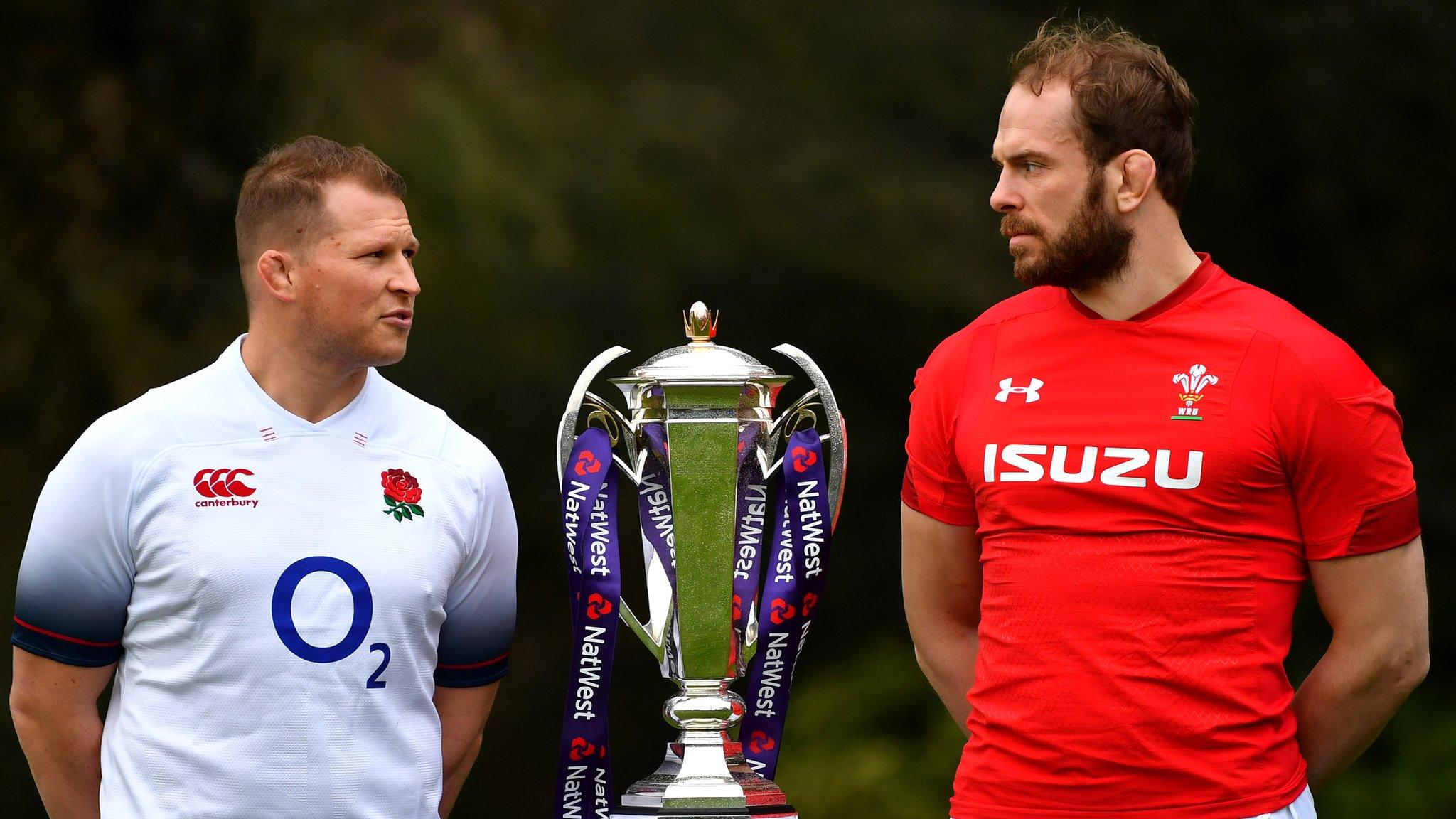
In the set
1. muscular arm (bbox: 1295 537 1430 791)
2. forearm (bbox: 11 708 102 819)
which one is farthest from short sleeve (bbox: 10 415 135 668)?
muscular arm (bbox: 1295 537 1430 791)

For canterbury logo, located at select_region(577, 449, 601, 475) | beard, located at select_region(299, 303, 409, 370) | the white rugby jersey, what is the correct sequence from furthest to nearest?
canterbury logo, located at select_region(577, 449, 601, 475)
beard, located at select_region(299, 303, 409, 370)
the white rugby jersey

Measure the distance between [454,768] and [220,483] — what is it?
0.60 meters

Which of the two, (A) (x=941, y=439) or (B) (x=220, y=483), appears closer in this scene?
(B) (x=220, y=483)

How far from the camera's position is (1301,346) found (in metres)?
2.30

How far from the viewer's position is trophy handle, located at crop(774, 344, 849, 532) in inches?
107

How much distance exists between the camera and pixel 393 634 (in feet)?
8.08

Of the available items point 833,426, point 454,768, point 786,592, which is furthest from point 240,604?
point 833,426

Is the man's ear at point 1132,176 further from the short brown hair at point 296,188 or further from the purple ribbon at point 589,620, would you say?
the short brown hair at point 296,188

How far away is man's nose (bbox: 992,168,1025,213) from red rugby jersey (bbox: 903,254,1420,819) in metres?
0.24

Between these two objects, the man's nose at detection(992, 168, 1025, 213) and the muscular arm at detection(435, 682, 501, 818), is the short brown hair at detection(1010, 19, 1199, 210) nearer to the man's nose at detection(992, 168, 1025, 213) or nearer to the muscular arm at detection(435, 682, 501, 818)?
the man's nose at detection(992, 168, 1025, 213)

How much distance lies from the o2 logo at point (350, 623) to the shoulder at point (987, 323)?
0.88 m

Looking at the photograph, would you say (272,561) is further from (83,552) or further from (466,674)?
(466,674)

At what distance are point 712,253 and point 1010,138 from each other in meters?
3.17

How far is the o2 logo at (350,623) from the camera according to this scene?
2.40m
